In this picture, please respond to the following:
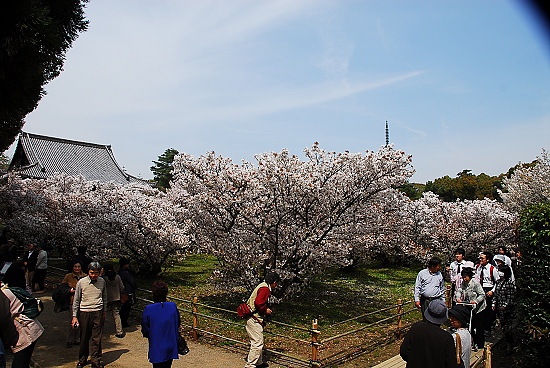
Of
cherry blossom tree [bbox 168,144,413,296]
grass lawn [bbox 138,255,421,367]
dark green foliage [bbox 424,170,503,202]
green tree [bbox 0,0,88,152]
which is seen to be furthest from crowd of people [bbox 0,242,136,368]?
dark green foliage [bbox 424,170,503,202]

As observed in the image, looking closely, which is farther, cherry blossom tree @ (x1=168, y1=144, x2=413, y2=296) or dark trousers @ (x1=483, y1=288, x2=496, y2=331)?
cherry blossom tree @ (x1=168, y1=144, x2=413, y2=296)

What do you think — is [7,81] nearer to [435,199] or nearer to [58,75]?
[58,75]

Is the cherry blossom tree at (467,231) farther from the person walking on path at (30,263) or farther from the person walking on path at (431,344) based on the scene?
the person walking on path at (431,344)

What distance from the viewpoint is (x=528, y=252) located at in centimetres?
632

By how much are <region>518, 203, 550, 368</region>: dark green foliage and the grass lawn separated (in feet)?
9.08

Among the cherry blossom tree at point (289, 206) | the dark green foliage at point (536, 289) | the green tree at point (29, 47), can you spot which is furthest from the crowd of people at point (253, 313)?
the green tree at point (29, 47)

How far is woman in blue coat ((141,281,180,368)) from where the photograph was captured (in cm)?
500

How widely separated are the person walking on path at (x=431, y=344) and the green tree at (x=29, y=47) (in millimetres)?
7770

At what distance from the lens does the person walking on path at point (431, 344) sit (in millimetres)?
3889

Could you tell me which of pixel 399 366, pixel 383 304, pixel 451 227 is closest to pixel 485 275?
pixel 399 366

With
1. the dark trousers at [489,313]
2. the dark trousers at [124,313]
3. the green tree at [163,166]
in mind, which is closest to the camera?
the dark trousers at [489,313]

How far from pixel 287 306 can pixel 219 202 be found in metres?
3.62

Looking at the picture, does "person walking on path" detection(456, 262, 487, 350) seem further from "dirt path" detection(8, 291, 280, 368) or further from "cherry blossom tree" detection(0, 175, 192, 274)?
"cherry blossom tree" detection(0, 175, 192, 274)

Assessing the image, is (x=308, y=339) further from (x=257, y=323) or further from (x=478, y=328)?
(x=478, y=328)
